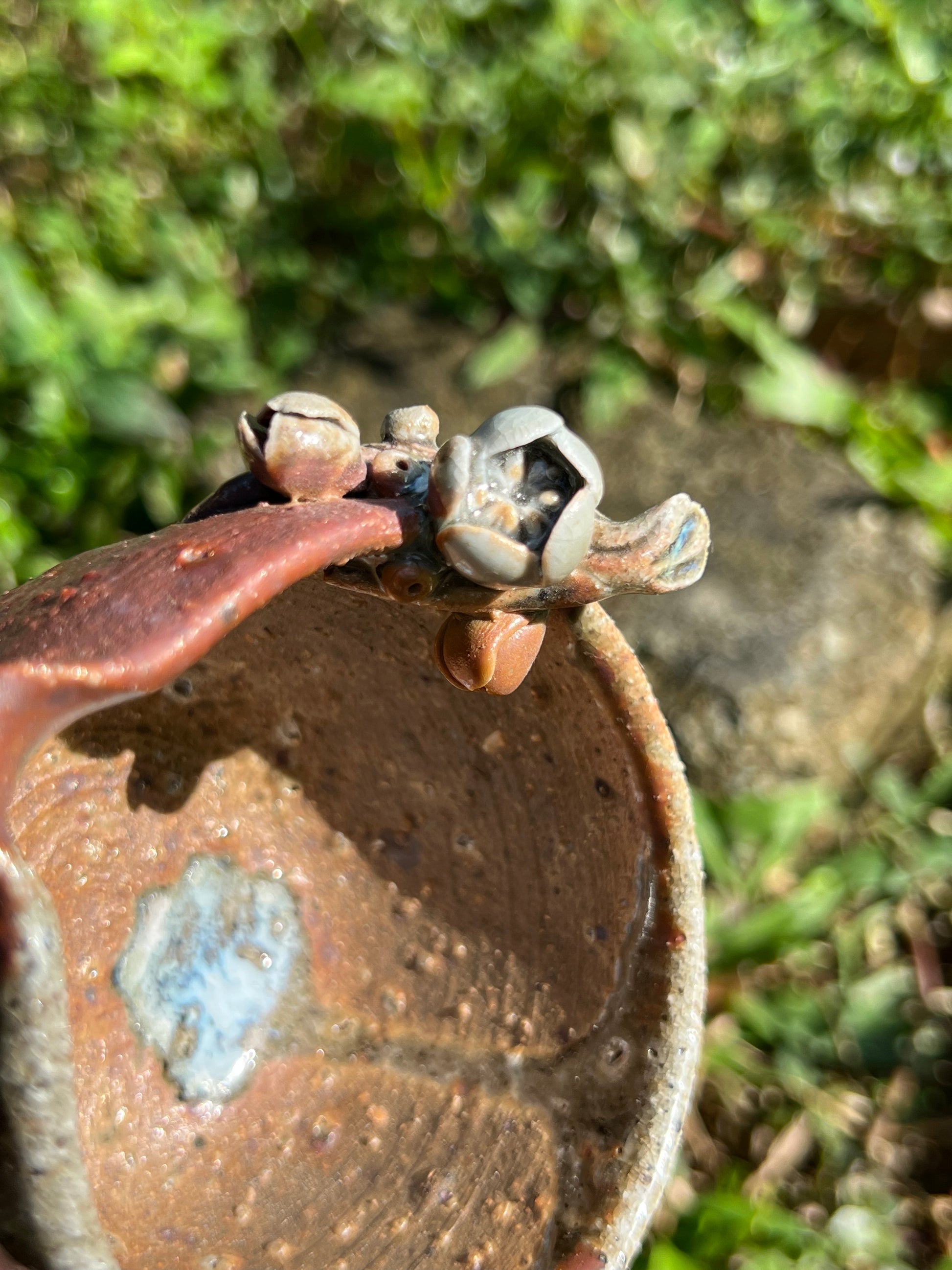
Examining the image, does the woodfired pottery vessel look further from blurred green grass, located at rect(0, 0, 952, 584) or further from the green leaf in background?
the green leaf in background

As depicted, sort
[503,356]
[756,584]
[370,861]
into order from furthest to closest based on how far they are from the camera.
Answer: [503,356] < [756,584] < [370,861]

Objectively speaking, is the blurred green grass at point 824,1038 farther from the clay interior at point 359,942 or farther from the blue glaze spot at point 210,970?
the blue glaze spot at point 210,970

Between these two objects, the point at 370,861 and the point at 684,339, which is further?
the point at 684,339

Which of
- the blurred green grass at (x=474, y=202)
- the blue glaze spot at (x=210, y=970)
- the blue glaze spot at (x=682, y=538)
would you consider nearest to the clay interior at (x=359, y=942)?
the blue glaze spot at (x=210, y=970)

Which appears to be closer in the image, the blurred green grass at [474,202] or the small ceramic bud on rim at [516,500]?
the small ceramic bud on rim at [516,500]

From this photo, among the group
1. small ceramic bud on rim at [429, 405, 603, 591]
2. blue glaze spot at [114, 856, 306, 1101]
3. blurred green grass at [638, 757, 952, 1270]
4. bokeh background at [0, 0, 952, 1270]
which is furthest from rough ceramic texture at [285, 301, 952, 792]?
small ceramic bud on rim at [429, 405, 603, 591]

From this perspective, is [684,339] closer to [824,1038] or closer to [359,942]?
[824,1038]

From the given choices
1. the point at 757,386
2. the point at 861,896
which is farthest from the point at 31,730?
the point at 757,386

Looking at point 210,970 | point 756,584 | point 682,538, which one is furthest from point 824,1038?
point 682,538
